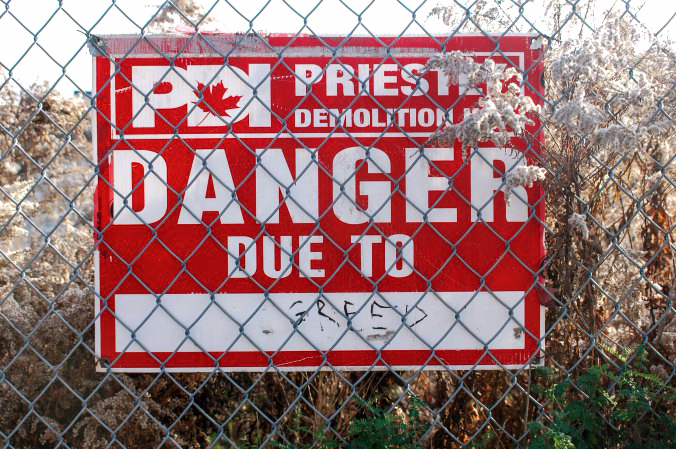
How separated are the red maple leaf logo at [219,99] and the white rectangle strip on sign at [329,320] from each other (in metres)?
0.63

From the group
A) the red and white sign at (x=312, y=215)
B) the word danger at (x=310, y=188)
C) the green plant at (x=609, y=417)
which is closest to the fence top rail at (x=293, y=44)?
the red and white sign at (x=312, y=215)

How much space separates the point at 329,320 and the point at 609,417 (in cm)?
100

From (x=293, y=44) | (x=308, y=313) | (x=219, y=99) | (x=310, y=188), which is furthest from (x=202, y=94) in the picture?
(x=308, y=313)

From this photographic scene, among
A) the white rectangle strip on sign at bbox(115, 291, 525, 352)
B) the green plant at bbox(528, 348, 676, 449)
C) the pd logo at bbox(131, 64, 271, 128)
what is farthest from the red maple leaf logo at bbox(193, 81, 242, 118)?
the green plant at bbox(528, 348, 676, 449)

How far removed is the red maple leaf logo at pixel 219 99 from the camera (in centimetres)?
218

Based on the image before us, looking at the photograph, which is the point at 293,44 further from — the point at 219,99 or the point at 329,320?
the point at 329,320

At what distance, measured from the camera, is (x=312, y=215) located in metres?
2.18

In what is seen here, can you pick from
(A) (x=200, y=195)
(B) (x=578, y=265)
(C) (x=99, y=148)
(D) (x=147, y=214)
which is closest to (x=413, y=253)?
(B) (x=578, y=265)

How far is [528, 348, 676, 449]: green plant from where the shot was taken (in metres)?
2.00

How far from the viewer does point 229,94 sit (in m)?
2.19

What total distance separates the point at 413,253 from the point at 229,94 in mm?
824

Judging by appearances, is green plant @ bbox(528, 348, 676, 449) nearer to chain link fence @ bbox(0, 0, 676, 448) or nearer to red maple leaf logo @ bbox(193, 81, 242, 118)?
chain link fence @ bbox(0, 0, 676, 448)

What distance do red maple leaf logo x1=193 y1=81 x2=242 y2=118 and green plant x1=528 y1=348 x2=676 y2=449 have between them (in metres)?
1.41

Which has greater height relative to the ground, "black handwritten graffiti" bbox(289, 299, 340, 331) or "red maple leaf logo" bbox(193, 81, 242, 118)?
"red maple leaf logo" bbox(193, 81, 242, 118)
